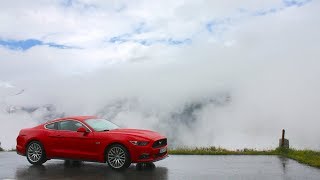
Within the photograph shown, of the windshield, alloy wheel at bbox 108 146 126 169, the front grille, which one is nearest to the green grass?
the front grille

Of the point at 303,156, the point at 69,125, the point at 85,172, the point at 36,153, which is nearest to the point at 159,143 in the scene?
the point at 85,172

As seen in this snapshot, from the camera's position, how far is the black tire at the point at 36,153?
555 inches

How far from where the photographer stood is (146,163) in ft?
44.7

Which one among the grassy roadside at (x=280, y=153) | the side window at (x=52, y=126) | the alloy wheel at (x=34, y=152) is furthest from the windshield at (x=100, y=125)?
the grassy roadside at (x=280, y=153)

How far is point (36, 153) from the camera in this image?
1423 centimetres

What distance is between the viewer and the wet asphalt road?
1151cm

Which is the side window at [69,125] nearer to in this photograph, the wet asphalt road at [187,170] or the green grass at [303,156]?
the wet asphalt road at [187,170]

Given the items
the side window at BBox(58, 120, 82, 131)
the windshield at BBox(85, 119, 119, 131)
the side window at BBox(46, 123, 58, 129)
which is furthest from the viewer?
the side window at BBox(46, 123, 58, 129)

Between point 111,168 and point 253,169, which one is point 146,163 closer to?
point 111,168

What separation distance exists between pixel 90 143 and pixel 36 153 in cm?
212

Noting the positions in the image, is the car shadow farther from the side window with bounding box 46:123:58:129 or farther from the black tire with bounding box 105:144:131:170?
the side window with bounding box 46:123:58:129

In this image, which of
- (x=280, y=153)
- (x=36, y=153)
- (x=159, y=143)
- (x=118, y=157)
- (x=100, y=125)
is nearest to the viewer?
(x=118, y=157)

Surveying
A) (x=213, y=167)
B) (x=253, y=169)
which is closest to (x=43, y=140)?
(x=213, y=167)

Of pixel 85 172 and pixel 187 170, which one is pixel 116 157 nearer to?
pixel 85 172
